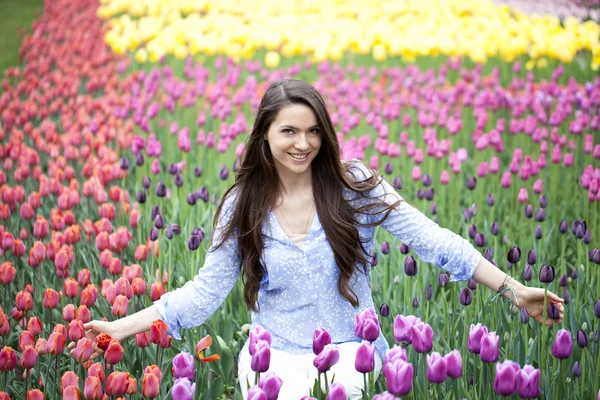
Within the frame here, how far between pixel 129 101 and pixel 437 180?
3151mm

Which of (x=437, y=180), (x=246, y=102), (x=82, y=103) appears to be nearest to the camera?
(x=437, y=180)

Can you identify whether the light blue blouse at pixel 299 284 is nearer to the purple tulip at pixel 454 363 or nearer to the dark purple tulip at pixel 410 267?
the dark purple tulip at pixel 410 267

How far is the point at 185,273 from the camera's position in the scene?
3.82m

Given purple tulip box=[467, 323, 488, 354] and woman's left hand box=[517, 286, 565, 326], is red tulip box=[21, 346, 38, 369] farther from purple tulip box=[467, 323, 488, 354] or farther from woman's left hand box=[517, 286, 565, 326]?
woman's left hand box=[517, 286, 565, 326]

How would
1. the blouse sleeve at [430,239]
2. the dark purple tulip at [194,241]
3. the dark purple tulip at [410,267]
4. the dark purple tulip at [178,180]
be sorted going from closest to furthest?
the blouse sleeve at [430,239] < the dark purple tulip at [410,267] < the dark purple tulip at [194,241] < the dark purple tulip at [178,180]

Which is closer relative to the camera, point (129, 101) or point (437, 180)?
point (437, 180)

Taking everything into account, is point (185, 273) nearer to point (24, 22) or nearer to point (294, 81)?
point (294, 81)

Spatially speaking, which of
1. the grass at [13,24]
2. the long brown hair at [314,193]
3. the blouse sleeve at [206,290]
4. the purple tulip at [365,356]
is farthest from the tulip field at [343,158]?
A: the grass at [13,24]

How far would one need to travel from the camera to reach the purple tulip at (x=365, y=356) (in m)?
2.24

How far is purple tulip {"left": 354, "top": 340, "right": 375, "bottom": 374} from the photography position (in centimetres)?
224

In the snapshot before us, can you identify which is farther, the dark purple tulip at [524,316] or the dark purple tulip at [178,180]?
the dark purple tulip at [178,180]

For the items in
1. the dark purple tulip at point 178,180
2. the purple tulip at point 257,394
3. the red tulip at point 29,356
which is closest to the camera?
the purple tulip at point 257,394

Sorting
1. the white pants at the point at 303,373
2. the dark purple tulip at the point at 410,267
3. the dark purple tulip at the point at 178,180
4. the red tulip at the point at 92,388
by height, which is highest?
the dark purple tulip at the point at 178,180

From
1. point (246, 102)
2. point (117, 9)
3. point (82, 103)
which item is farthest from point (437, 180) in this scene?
point (117, 9)
